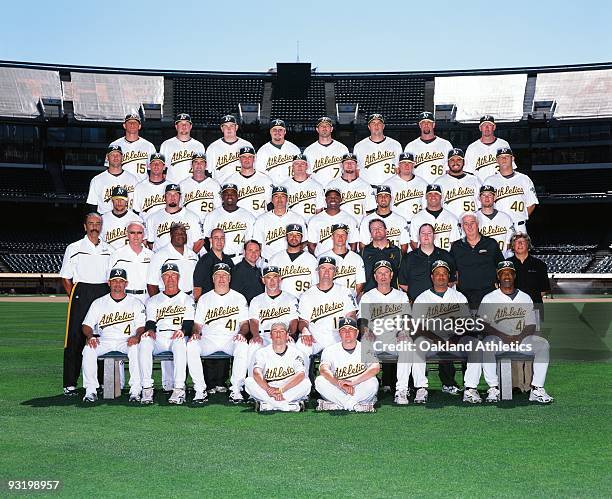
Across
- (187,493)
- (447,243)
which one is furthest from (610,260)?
(187,493)

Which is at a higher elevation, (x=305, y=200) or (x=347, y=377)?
(x=305, y=200)


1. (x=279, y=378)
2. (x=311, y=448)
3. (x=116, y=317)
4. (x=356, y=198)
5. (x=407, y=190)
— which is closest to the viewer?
(x=311, y=448)

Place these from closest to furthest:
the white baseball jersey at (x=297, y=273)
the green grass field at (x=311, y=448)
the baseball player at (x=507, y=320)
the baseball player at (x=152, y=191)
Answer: the green grass field at (x=311, y=448)
the baseball player at (x=507, y=320)
the white baseball jersey at (x=297, y=273)
the baseball player at (x=152, y=191)

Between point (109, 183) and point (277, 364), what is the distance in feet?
15.1

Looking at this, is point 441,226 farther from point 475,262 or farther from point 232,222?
point 232,222

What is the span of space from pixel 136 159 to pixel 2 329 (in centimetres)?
962

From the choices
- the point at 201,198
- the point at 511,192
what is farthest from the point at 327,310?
the point at 511,192

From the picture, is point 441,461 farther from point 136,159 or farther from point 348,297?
point 136,159

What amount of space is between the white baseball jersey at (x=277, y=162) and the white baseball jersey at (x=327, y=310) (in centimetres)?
336

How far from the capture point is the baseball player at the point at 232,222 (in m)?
11.9

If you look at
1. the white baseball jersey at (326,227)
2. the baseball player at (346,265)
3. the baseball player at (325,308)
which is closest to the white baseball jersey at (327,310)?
the baseball player at (325,308)

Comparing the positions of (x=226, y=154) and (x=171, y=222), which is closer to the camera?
(x=171, y=222)

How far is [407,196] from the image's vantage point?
12711 millimetres

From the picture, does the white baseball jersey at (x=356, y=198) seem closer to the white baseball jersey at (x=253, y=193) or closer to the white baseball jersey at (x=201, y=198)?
the white baseball jersey at (x=253, y=193)
